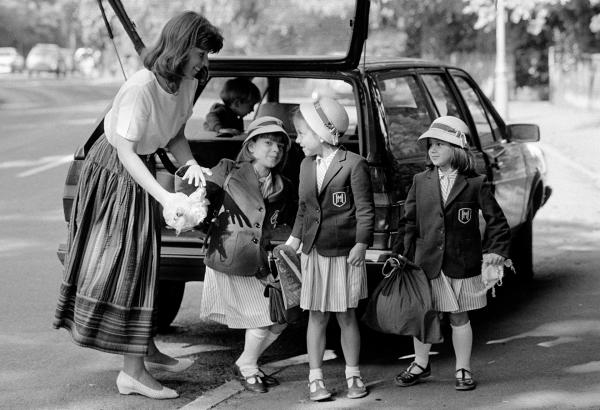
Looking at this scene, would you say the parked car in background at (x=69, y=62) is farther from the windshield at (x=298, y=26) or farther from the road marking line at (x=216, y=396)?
the road marking line at (x=216, y=396)

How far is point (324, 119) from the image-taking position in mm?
5230

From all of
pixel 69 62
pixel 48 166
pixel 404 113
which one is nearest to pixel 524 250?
pixel 404 113

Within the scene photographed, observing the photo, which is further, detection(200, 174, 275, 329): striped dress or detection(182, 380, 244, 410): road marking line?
detection(200, 174, 275, 329): striped dress

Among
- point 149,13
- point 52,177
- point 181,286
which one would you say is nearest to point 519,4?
point 52,177

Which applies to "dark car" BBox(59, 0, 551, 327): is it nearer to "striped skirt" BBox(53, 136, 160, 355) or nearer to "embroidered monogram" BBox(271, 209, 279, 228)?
"embroidered monogram" BBox(271, 209, 279, 228)

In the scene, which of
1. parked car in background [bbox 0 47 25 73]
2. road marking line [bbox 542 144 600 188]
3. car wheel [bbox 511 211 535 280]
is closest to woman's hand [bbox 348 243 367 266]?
car wheel [bbox 511 211 535 280]

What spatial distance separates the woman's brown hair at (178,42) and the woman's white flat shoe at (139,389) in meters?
1.43

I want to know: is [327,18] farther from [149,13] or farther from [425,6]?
[425,6]

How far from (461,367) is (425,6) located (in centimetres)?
2688

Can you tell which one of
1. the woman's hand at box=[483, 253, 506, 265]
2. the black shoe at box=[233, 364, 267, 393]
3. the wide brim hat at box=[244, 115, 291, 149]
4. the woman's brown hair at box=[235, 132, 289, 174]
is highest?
the wide brim hat at box=[244, 115, 291, 149]

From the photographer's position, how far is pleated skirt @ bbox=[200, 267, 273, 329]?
540 centimetres

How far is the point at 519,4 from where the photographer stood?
18844mm

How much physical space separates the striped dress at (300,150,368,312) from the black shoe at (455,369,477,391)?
2.02 feet

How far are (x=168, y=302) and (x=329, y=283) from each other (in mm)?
1754
